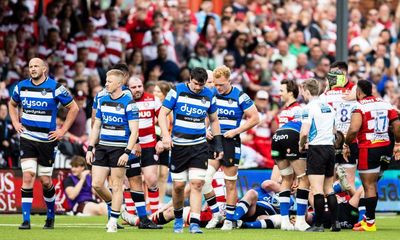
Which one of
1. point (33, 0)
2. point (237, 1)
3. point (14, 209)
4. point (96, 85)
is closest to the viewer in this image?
point (14, 209)

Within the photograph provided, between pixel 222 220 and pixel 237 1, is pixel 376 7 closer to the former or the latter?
pixel 237 1

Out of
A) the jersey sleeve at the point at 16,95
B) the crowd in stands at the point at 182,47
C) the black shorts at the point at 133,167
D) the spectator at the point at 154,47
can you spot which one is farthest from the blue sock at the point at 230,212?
the spectator at the point at 154,47

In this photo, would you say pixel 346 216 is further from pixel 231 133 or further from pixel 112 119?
pixel 112 119

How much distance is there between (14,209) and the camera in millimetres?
23469

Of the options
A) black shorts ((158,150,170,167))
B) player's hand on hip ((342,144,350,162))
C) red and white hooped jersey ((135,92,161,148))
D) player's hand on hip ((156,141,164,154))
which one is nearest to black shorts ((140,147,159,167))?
red and white hooped jersey ((135,92,161,148))

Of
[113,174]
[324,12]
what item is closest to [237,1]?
[324,12]

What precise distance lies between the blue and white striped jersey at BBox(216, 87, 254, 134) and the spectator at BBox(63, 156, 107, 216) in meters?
4.98

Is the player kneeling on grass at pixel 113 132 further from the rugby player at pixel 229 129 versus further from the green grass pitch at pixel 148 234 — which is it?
the rugby player at pixel 229 129

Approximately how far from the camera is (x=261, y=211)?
19.5 metres

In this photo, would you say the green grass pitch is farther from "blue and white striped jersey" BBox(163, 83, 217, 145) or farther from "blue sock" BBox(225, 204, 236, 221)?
"blue and white striped jersey" BBox(163, 83, 217, 145)

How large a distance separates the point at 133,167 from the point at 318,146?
3.03 meters

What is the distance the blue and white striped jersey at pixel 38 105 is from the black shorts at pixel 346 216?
4.76m

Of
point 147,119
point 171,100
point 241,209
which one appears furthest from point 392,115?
point 147,119

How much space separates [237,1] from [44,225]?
1588 centimetres
